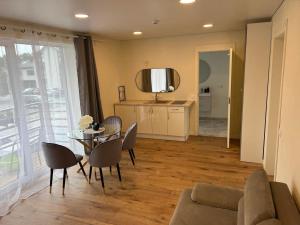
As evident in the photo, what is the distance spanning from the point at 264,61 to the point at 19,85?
145 inches

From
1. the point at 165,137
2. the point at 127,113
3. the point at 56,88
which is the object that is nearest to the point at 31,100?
the point at 56,88

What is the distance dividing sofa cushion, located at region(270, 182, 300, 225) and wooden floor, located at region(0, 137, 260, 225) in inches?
49.6

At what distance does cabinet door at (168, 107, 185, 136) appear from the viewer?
509cm

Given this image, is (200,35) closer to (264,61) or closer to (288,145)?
(264,61)

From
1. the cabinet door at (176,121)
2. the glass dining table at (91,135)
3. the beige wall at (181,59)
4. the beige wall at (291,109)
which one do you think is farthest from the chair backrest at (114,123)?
the beige wall at (291,109)

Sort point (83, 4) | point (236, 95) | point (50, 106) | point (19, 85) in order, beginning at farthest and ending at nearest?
point (236, 95)
point (50, 106)
point (19, 85)
point (83, 4)

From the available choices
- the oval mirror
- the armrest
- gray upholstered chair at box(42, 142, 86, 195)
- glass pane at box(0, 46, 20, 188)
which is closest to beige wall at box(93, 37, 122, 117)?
the oval mirror

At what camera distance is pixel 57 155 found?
10.0ft

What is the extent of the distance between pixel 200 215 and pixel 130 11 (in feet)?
7.82

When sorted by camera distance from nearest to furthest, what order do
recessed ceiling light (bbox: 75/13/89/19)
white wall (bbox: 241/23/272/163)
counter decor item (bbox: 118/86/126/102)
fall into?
recessed ceiling light (bbox: 75/13/89/19) → white wall (bbox: 241/23/272/163) → counter decor item (bbox: 118/86/126/102)

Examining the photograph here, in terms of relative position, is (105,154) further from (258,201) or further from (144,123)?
(144,123)

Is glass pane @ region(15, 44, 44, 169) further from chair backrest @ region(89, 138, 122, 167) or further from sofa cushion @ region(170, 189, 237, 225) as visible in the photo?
sofa cushion @ region(170, 189, 237, 225)

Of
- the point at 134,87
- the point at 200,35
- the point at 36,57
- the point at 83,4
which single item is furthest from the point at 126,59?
the point at 83,4

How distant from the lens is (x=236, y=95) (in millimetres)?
5102
